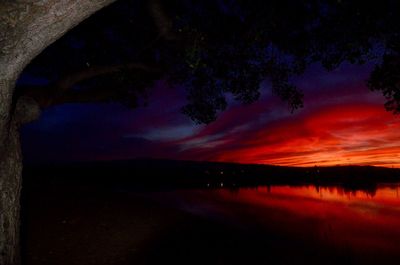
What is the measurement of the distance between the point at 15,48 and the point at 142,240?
9.95m

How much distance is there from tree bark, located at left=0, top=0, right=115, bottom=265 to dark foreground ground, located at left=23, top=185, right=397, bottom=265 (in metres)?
4.65

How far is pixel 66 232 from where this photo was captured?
1164cm

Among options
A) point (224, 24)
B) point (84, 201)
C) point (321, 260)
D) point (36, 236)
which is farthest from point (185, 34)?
point (84, 201)

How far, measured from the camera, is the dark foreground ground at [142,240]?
966 centimetres

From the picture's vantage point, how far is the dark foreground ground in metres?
9.66

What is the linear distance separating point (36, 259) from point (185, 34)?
750cm

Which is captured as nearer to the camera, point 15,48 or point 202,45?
point 15,48

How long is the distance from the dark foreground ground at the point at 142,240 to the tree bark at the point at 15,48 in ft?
15.3

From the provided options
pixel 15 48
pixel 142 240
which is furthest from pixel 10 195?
pixel 142 240

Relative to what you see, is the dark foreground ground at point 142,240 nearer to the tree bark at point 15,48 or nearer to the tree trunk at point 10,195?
the tree trunk at point 10,195

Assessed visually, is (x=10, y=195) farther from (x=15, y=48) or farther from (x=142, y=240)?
(x=142, y=240)

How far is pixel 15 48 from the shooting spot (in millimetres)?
3082

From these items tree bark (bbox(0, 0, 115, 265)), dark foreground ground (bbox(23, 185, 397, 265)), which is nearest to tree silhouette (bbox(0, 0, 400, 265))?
tree bark (bbox(0, 0, 115, 265))

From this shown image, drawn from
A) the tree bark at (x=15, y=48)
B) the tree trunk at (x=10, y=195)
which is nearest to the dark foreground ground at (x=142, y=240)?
the tree trunk at (x=10, y=195)
